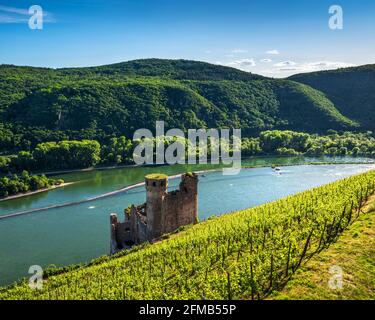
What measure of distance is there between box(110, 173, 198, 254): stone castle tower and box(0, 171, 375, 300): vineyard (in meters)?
4.00

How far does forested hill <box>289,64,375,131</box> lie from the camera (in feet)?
518

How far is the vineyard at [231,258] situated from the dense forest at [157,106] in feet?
259

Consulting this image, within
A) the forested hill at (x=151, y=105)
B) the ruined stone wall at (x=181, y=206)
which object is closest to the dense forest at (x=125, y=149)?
the forested hill at (x=151, y=105)

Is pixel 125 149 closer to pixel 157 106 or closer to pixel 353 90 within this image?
pixel 157 106

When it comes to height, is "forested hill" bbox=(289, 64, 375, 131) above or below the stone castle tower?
above

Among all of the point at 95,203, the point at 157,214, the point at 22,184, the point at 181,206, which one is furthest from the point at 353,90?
the point at 157,214

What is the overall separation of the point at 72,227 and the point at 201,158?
5068cm

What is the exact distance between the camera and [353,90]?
178 meters

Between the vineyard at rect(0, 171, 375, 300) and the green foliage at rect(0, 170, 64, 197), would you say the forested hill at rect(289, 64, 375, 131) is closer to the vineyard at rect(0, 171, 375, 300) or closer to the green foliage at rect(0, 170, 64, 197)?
the green foliage at rect(0, 170, 64, 197)

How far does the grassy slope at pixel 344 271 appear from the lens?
1711cm

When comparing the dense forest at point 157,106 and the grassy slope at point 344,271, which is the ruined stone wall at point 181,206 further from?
the dense forest at point 157,106

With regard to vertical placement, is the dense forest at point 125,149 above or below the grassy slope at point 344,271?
above

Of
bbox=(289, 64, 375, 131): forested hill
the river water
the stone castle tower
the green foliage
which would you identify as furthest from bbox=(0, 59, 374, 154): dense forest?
the stone castle tower

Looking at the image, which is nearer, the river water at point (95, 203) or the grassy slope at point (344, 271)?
the grassy slope at point (344, 271)
